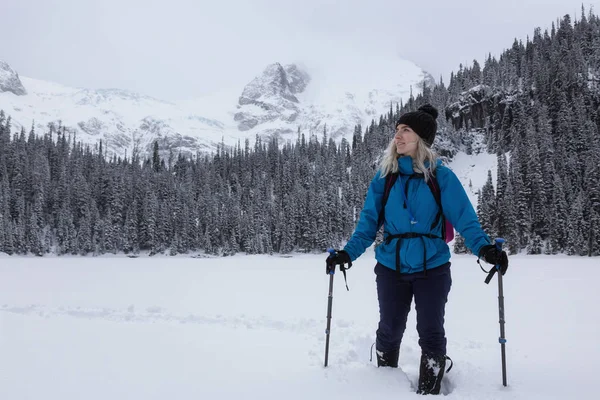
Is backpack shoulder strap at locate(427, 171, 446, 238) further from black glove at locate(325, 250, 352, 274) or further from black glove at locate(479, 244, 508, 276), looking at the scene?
black glove at locate(325, 250, 352, 274)

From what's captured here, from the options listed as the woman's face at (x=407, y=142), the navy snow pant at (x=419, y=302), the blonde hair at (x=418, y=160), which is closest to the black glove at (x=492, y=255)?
the navy snow pant at (x=419, y=302)

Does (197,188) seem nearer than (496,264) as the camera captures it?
No

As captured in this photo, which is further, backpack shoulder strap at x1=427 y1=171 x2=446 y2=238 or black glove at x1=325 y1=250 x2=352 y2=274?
black glove at x1=325 y1=250 x2=352 y2=274

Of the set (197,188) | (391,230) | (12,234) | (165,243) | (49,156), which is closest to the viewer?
(391,230)

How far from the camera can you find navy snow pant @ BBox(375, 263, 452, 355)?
12.2 feet

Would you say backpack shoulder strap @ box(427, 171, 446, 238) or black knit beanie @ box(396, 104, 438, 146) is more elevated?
black knit beanie @ box(396, 104, 438, 146)

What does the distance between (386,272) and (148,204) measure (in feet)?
276

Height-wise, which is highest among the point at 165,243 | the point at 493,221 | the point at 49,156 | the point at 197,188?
the point at 49,156

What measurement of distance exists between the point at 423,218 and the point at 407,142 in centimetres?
89

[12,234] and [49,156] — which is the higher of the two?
[49,156]

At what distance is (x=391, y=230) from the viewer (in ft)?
13.1

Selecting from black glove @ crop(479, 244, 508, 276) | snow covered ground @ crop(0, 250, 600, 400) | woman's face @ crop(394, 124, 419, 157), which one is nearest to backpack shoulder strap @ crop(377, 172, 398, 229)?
woman's face @ crop(394, 124, 419, 157)

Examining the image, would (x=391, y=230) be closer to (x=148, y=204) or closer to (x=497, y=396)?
(x=497, y=396)

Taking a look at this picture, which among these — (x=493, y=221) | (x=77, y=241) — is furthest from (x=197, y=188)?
(x=493, y=221)
